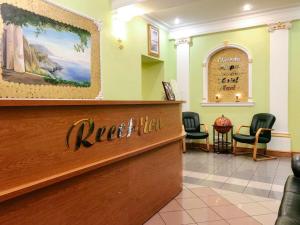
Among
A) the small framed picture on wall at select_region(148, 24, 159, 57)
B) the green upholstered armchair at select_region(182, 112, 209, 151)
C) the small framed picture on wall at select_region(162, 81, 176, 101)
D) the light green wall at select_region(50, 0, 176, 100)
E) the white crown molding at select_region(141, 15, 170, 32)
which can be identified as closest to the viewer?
the small framed picture on wall at select_region(162, 81, 176, 101)

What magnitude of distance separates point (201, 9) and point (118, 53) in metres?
2.22

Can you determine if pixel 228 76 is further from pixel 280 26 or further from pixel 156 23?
pixel 156 23

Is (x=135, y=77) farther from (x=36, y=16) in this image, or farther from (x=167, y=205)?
(x=167, y=205)

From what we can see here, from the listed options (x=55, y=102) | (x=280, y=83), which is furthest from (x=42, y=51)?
(x=280, y=83)

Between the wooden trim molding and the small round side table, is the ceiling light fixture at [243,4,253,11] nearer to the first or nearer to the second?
the small round side table

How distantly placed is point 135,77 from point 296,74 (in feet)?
11.6

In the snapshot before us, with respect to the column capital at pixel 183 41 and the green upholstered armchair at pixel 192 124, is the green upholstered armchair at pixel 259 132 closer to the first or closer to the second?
the green upholstered armchair at pixel 192 124

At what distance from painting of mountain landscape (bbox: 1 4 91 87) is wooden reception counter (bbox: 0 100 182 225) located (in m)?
1.62

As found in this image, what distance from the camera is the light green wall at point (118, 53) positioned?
420cm

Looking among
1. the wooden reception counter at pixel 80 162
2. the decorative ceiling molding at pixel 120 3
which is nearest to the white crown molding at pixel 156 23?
the decorative ceiling molding at pixel 120 3

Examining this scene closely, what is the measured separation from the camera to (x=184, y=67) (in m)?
6.77

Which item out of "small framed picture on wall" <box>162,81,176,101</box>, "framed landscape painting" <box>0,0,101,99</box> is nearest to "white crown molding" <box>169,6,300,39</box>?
"framed landscape painting" <box>0,0,101,99</box>

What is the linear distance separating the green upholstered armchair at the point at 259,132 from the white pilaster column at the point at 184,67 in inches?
68.9

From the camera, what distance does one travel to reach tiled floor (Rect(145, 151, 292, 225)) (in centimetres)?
269
